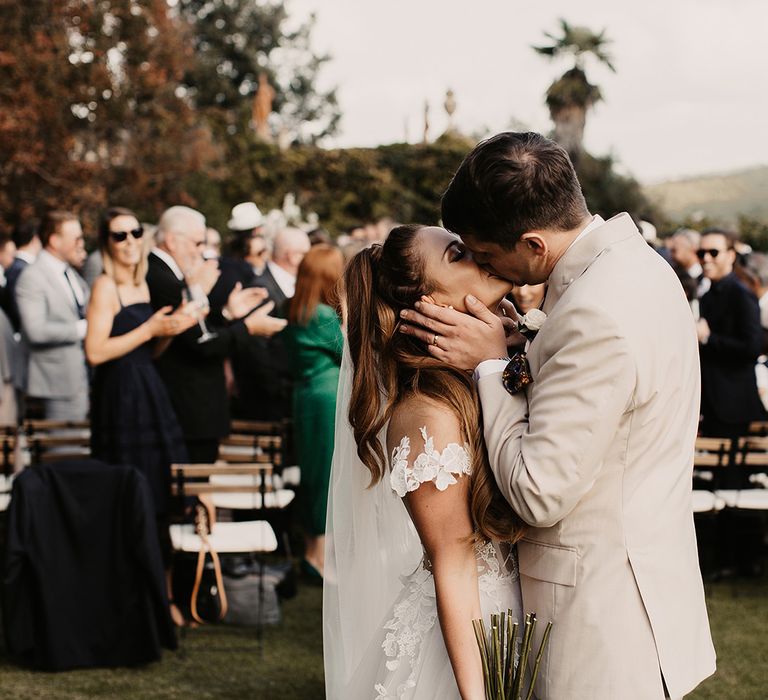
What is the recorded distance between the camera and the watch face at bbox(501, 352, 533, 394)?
246 centimetres

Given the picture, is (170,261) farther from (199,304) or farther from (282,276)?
(282,276)

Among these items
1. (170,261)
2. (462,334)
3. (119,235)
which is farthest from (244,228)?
(462,334)

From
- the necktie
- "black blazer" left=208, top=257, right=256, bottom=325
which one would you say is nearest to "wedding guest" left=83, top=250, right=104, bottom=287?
the necktie

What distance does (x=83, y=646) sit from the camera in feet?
18.0

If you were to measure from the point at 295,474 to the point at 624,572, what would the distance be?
5.48 metres

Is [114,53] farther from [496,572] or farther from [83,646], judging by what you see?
[496,572]

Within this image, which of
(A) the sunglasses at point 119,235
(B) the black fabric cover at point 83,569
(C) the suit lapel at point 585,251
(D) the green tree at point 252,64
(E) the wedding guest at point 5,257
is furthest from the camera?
(D) the green tree at point 252,64

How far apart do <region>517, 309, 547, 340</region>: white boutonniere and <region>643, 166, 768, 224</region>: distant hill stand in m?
80.2

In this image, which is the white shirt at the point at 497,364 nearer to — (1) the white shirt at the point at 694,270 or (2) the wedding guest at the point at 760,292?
(2) the wedding guest at the point at 760,292

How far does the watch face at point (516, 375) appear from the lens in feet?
8.07

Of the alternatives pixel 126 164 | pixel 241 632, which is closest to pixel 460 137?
pixel 126 164

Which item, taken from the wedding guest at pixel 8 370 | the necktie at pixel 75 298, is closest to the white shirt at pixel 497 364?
the necktie at pixel 75 298

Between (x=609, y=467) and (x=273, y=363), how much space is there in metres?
5.96

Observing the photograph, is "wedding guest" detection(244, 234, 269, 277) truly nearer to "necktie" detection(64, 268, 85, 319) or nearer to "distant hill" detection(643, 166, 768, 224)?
"necktie" detection(64, 268, 85, 319)
